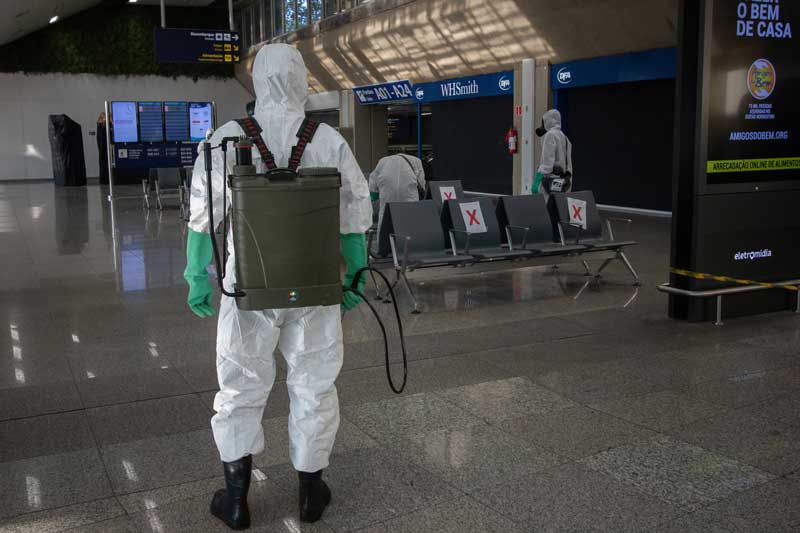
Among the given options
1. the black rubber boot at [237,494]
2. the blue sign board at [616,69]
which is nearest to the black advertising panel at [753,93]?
the black rubber boot at [237,494]

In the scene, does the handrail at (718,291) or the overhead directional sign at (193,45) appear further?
the overhead directional sign at (193,45)

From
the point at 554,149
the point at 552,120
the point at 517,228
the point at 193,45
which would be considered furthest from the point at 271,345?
the point at 193,45

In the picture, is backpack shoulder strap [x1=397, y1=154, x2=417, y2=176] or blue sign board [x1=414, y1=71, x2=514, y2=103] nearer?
backpack shoulder strap [x1=397, y1=154, x2=417, y2=176]

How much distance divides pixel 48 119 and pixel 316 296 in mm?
32503

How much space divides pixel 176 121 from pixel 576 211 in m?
13.5

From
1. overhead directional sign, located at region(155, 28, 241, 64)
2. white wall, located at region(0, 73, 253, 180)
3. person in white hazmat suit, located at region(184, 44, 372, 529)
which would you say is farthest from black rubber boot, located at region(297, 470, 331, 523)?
white wall, located at region(0, 73, 253, 180)

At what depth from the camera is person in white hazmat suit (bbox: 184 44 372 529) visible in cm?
314

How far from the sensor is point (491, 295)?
8180 mm

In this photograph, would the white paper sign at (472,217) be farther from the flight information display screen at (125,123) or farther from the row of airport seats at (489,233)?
the flight information display screen at (125,123)

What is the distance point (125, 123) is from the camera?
19.4 meters

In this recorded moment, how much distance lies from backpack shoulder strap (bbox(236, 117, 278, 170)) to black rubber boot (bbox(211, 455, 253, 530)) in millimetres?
1149

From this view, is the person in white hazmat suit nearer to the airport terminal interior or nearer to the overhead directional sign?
the airport terminal interior

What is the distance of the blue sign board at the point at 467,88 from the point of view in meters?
19.5

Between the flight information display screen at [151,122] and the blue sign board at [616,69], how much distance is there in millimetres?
9201
